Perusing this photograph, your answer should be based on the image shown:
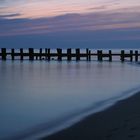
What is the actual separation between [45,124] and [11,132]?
1007 mm

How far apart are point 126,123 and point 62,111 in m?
2.84

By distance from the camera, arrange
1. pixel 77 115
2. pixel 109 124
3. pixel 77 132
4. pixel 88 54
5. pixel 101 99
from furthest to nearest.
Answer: pixel 88 54 < pixel 101 99 < pixel 77 115 < pixel 109 124 < pixel 77 132

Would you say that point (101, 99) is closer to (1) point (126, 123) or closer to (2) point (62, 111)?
(2) point (62, 111)

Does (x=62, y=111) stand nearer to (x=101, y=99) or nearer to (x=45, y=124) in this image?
(x=45, y=124)

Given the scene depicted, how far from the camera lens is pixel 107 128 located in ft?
21.7

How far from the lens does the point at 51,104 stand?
1065 centimetres

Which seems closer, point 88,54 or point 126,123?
point 126,123

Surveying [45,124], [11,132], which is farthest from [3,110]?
[11,132]

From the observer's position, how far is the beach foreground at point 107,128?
5.96m

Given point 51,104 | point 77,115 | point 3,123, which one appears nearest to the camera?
point 3,123

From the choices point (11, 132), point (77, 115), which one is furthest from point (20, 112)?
point (11, 132)

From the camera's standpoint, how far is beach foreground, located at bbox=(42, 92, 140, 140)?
596 centimetres

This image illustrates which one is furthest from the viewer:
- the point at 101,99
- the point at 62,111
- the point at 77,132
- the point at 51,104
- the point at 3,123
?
the point at 101,99

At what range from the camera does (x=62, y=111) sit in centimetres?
948
